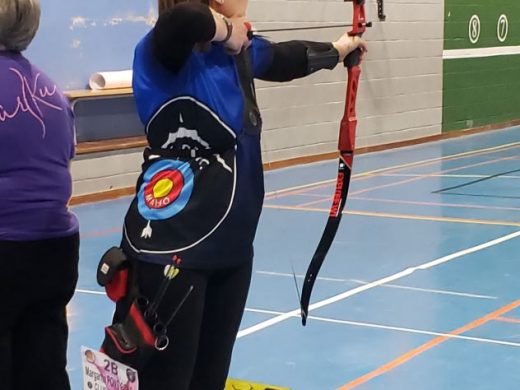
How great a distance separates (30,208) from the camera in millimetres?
2186

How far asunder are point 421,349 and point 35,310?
1780mm

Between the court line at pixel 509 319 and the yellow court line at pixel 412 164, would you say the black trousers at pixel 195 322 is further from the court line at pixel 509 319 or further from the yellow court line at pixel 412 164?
the yellow court line at pixel 412 164

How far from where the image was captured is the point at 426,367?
342 centimetres

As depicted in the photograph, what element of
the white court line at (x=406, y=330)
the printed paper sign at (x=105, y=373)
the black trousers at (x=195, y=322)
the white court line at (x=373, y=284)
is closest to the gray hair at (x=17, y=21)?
the black trousers at (x=195, y=322)

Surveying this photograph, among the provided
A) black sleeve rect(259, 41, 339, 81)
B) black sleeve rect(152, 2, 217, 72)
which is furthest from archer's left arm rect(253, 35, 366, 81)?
black sleeve rect(152, 2, 217, 72)

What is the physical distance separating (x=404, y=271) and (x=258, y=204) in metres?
2.93

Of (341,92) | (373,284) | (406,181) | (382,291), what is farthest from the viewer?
(341,92)

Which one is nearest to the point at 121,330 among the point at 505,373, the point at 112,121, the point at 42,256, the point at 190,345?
the point at 190,345

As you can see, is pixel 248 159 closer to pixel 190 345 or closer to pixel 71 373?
pixel 190 345

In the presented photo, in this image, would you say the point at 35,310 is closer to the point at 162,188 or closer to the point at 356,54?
the point at 162,188

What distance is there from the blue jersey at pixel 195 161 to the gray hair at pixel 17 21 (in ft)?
1.10

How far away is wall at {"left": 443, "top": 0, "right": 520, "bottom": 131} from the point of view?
38.2ft

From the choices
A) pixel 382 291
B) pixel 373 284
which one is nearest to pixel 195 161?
pixel 382 291

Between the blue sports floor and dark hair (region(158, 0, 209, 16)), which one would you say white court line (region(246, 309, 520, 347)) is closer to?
the blue sports floor
